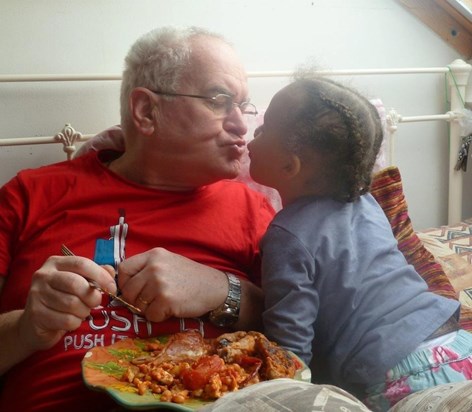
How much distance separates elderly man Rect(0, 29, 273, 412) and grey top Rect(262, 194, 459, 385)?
0.15 m

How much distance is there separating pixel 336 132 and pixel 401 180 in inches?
31.5

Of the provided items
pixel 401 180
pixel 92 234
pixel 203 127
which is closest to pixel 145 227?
pixel 92 234

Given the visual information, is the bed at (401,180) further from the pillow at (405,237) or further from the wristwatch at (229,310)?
the wristwatch at (229,310)

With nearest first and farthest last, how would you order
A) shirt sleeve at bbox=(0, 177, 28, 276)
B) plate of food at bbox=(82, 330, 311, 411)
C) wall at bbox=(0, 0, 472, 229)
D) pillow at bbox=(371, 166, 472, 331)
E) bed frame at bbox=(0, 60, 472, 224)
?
plate of food at bbox=(82, 330, 311, 411)
shirt sleeve at bbox=(0, 177, 28, 276)
pillow at bbox=(371, 166, 472, 331)
wall at bbox=(0, 0, 472, 229)
bed frame at bbox=(0, 60, 472, 224)

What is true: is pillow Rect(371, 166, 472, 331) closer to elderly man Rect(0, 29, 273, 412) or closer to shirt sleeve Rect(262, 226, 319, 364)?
elderly man Rect(0, 29, 273, 412)

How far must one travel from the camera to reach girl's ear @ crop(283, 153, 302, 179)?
125cm

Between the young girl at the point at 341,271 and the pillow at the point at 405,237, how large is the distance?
0.77 ft

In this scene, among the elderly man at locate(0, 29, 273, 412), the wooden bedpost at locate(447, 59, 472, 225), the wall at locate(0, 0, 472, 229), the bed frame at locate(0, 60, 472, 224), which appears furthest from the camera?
the wooden bedpost at locate(447, 59, 472, 225)

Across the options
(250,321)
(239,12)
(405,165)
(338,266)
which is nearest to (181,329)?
(250,321)

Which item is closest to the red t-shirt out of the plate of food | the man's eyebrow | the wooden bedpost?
the plate of food

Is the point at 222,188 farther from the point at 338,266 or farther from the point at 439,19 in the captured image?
the point at 439,19

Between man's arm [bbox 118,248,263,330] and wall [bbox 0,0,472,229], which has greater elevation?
wall [bbox 0,0,472,229]

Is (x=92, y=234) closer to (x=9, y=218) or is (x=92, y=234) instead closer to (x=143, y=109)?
(x=9, y=218)

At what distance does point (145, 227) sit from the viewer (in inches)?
52.4
